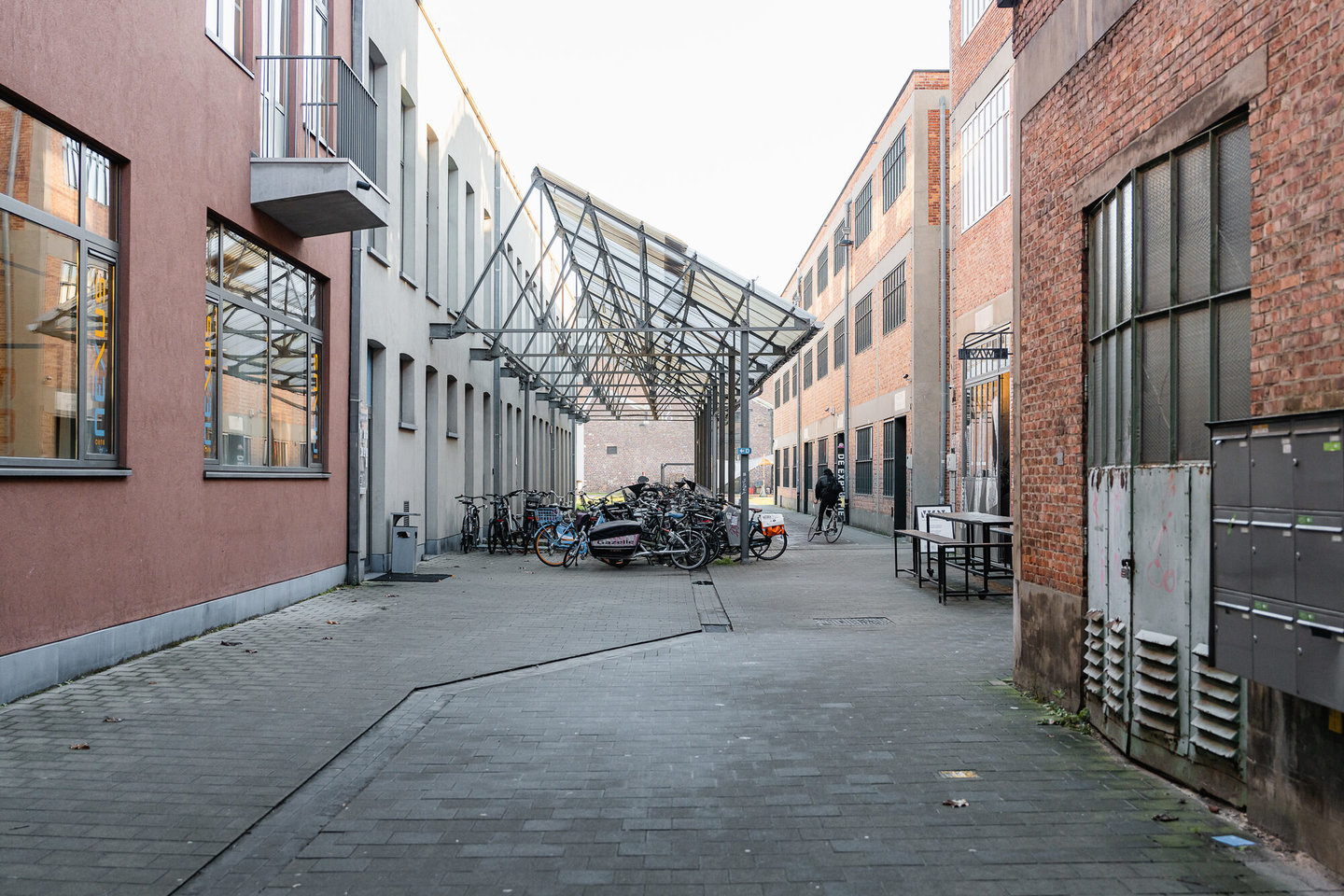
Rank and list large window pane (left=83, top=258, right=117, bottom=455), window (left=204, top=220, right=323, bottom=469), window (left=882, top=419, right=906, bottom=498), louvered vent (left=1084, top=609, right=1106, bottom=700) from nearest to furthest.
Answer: louvered vent (left=1084, top=609, right=1106, bottom=700) → large window pane (left=83, top=258, right=117, bottom=455) → window (left=204, top=220, right=323, bottom=469) → window (left=882, top=419, right=906, bottom=498)

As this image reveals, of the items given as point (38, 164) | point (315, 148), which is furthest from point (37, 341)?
point (315, 148)

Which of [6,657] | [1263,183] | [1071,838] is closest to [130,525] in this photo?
[6,657]

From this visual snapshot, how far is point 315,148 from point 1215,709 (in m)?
10.4

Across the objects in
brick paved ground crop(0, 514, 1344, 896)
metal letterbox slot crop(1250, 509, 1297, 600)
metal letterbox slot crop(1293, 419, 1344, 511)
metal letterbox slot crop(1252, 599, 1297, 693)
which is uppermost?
metal letterbox slot crop(1293, 419, 1344, 511)

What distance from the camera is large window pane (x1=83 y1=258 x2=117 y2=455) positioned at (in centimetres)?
713

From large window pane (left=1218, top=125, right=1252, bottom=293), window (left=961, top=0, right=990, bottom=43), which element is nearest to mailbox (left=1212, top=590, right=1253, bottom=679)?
large window pane (left=1218, top=125, right=1252, bottom=293)

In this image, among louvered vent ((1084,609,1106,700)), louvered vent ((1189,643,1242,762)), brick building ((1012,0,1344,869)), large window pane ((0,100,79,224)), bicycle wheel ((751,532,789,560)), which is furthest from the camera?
bicycle wheel ((751,532,789,560))

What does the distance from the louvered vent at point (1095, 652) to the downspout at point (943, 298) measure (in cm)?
1439

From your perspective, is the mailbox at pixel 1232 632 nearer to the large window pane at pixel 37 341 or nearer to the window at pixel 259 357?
the large window pane at pixel 37 341

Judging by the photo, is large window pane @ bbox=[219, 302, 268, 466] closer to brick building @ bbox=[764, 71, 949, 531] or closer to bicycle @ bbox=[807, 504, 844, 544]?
brick building @ bbox=[764, 71, 949, 531]

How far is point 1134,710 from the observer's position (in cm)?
509

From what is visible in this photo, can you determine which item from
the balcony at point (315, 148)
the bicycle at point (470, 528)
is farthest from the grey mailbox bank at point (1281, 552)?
the bicycle at point (470, 528)

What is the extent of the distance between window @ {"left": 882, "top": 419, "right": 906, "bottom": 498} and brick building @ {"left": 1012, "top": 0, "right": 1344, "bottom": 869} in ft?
61.9

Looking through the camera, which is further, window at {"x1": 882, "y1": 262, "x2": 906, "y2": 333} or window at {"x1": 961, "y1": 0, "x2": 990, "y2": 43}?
window at {"x1": 882, "y1": 262, "x2": 906, "y2": 333}
